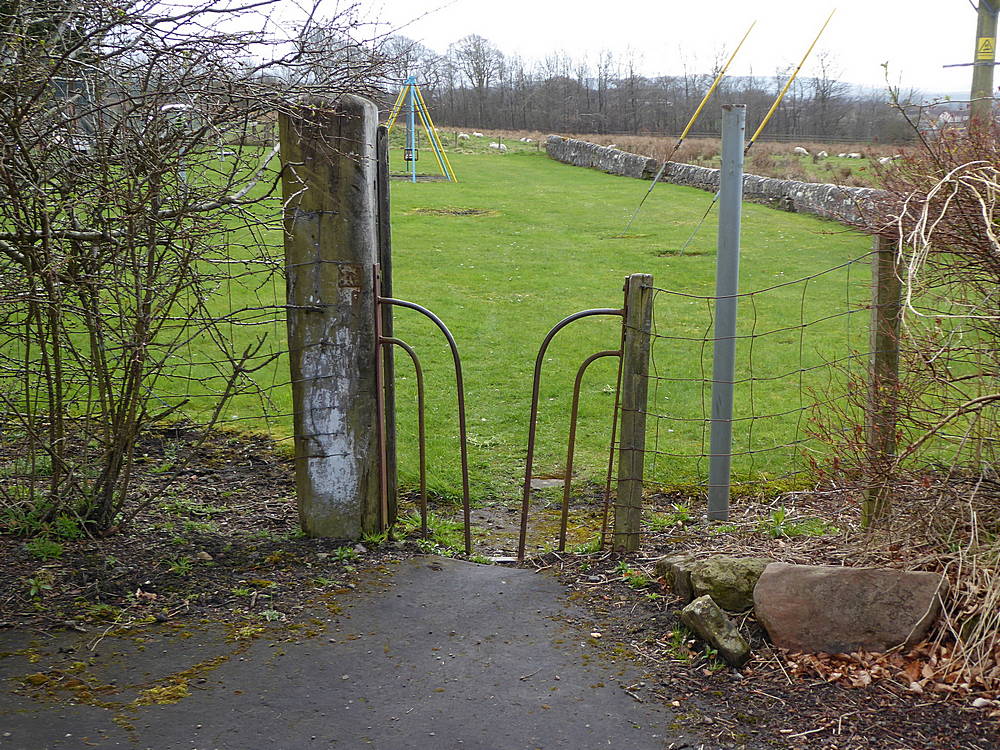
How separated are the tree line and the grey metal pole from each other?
2324cm

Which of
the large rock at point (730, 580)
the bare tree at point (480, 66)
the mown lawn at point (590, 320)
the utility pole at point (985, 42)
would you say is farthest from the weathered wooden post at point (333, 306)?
the bare tree at point (480, 66)

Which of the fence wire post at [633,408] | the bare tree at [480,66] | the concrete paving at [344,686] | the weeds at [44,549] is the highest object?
the bare tree at [480,66]

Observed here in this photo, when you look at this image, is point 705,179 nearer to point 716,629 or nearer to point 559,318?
point 559,318

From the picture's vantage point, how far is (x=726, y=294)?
4918 millimetres

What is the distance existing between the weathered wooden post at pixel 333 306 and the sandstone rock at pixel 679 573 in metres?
A: 1.59

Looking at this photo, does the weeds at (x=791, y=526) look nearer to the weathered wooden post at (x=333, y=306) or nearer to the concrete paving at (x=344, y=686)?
the concrete paving at (x=344, y=686)

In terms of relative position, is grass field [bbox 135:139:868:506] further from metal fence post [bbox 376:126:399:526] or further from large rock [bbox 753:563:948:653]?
large rock [bbox 753:563:948:653]

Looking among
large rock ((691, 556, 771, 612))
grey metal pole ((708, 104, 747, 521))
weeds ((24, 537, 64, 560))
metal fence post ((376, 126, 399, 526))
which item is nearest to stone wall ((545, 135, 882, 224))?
grey metal pole ((708, 104, 747, 521))

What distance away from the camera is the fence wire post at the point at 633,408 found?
4.50 metres

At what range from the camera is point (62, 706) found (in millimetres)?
3156

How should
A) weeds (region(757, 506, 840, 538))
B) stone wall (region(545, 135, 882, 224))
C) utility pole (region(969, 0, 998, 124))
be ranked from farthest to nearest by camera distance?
stone wall (region(545, 135, 882, 224)), utility pole (region(969, 0, 998, 124)), weeds (region(757, 506, 840, 538))

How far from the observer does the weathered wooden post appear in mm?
4539

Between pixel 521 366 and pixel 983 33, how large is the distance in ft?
20.4

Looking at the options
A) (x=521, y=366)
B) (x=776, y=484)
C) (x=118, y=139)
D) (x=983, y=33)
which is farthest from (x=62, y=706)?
(x=983, y=33)
